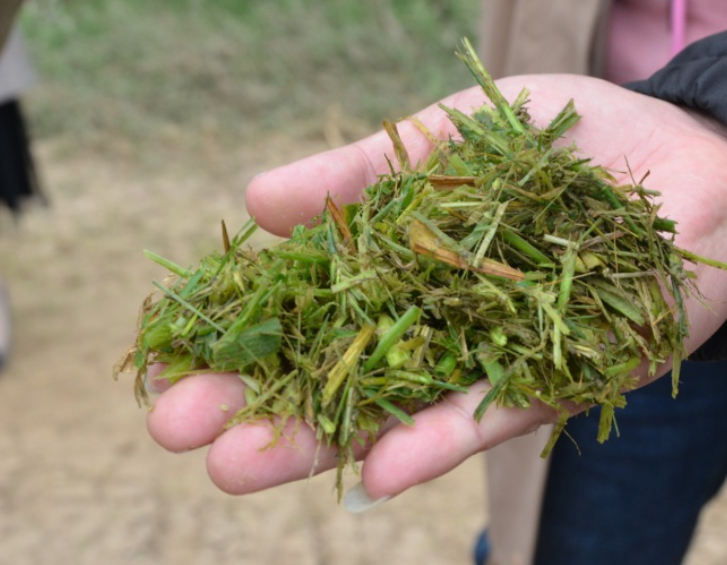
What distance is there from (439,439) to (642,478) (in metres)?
0.86

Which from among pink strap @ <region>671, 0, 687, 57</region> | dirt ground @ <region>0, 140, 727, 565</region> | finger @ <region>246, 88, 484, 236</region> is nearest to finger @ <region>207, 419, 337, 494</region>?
finger @ <region>246, 88, 484, 236</region>

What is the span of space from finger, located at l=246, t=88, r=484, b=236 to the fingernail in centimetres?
48

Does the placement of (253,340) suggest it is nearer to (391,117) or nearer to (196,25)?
(391,117)

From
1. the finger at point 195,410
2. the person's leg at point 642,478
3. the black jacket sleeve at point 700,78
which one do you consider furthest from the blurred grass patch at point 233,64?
the finger at point 195,410

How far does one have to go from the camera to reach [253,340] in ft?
3.99

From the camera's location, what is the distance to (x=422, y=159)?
1579 millimetres

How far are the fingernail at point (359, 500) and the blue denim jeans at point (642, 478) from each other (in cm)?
72

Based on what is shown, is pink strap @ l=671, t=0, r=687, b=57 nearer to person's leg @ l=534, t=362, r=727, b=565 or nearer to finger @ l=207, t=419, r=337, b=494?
person's leg @ l=534, t=362, r=727, b=565

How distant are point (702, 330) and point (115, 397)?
235cm

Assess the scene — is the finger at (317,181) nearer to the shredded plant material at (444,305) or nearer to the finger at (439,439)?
the shredded plant material at (444,305)

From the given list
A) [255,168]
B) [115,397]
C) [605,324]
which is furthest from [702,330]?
[255,168]

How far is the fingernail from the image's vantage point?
3.74 ft

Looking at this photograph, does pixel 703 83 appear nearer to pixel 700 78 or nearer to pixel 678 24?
pixel 700 78

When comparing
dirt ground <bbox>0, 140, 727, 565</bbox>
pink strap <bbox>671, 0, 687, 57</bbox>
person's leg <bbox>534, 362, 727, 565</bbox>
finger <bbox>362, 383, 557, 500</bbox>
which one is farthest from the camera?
dirt ground <bbox>0, 140, 727, 565</bbox>
